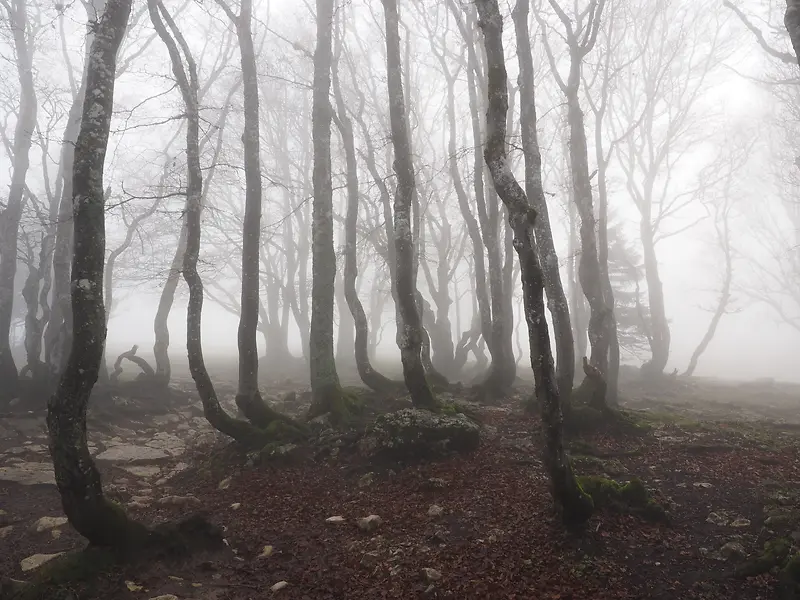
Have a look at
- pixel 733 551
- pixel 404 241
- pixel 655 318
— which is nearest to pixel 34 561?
pixel 733 551

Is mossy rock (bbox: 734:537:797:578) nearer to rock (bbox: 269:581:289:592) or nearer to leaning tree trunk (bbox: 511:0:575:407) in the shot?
rock (bbox: 269:581:289:592)

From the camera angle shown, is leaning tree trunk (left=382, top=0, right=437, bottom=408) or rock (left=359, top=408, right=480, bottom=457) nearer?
rock (left=359, top=408, right=480, bottom=457)

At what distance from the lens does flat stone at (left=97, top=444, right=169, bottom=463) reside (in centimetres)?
884

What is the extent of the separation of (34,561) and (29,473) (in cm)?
368

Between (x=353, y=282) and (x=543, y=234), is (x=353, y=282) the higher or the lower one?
the lower one

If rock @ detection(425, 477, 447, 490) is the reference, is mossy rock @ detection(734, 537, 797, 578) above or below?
below

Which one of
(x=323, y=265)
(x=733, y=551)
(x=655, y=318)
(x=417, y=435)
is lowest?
(x=733, y=551)

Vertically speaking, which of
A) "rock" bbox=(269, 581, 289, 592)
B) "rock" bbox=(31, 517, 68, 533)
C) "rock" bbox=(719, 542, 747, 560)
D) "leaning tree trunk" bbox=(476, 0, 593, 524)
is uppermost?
"leaning tree trunk" bbox=(476, 0, 593, 524)

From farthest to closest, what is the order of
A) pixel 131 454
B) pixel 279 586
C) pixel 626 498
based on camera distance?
1. pixel 131 454
2. pixel 626 498
3. pixel 279 586

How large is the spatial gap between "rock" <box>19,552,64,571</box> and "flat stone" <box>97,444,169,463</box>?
3969mm

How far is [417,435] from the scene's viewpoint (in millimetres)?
7551

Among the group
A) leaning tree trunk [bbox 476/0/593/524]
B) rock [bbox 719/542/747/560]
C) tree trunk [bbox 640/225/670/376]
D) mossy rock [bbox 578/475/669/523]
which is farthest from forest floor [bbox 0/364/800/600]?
tree trunk [bbox 640/225/670/376]

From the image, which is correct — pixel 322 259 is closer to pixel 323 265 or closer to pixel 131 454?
pixel 323 265

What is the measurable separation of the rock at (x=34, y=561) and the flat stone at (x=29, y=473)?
290 centimetres
